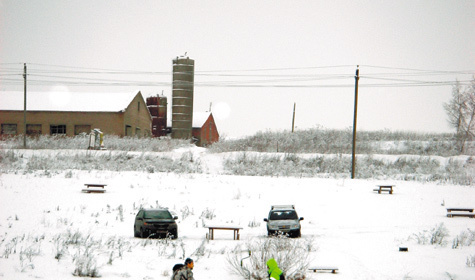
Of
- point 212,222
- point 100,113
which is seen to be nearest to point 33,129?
point 100,113

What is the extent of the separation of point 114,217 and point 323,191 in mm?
14130

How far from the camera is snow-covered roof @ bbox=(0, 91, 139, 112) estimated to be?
178 feet

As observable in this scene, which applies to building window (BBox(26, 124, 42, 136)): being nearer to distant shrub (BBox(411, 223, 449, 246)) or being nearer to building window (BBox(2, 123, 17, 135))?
building window (BBox(2, 123, 17, 135))

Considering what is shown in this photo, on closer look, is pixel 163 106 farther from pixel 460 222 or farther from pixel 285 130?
pixel 460 222

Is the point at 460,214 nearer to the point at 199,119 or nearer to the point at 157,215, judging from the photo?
the point at 157,215

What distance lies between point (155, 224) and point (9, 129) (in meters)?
42.9

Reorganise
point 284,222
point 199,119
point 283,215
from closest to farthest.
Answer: point 284,222, point 283,215, point 199,119

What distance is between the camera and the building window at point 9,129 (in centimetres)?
5336

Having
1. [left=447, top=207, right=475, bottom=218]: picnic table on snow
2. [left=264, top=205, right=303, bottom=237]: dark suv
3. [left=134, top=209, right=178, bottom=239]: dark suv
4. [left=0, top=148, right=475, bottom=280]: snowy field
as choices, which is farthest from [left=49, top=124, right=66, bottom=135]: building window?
[left=447, top=207, right=475, bottom=218]: picnic table on snow

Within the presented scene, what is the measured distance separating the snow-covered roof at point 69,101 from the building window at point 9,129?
202 cm

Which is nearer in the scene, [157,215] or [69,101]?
[157,215]

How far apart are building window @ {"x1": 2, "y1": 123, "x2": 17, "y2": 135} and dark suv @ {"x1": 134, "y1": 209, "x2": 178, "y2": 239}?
136 feet

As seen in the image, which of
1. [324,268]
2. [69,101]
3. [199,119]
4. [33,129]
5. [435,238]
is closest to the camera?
[324,268]

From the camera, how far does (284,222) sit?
1902cm
